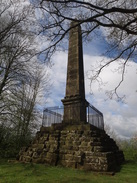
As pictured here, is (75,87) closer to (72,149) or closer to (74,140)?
(74,140)

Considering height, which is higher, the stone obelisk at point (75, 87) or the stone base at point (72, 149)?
the stone obelisk at point (75, 87)

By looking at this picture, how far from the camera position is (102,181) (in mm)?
4387

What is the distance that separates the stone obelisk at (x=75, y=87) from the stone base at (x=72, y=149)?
0.83 metres

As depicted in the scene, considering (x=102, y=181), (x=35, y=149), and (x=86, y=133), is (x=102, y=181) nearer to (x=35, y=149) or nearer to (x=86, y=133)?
(x=86, y=133)

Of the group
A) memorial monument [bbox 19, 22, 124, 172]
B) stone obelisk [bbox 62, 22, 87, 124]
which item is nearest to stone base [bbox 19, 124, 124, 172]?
memorial monument [bbox 19, 22, 124, 172]

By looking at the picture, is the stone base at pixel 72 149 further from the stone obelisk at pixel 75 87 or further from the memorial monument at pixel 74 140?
the stone obelisk at pixel 75 87

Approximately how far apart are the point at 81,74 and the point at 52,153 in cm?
495

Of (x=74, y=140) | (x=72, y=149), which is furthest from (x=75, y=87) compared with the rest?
(x=72, y=149)

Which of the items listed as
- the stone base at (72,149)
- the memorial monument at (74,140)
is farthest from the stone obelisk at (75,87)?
the stone base at (72,149)

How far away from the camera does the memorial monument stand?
238 inches

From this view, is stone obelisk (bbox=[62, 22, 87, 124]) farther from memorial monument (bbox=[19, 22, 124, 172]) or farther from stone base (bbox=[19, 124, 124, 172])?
stone base (bbox=[19, 124, 124, 172])

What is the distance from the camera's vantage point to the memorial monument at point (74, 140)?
605 centimetres

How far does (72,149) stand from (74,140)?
441 millimetres

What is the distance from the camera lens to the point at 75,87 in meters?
8.84
